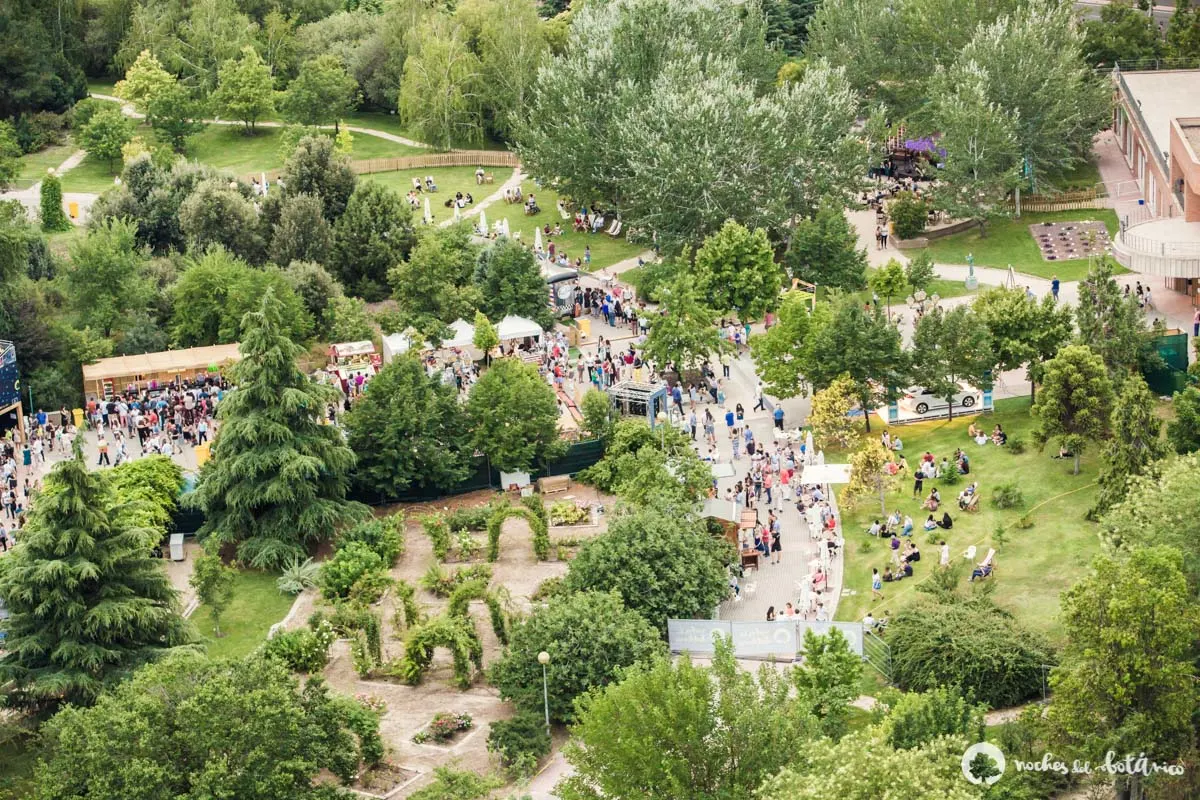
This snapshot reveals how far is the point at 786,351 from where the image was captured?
84000mm

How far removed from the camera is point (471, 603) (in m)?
73.4

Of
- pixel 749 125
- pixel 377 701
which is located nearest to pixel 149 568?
pixel 377 701

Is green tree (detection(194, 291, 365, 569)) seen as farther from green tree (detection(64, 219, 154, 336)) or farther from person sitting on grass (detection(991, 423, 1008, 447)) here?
person sitting on grass (detection(991, 423, 1008, 447))

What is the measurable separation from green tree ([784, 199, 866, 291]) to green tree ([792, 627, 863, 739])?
122 ft

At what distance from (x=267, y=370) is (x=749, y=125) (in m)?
32.1

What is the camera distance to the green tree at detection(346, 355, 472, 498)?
79625 mm

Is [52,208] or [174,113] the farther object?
[174,113]

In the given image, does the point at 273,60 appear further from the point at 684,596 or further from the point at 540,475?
the point at 684,596

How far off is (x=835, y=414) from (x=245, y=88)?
6168 cm

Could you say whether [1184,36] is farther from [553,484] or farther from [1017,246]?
[553,484]

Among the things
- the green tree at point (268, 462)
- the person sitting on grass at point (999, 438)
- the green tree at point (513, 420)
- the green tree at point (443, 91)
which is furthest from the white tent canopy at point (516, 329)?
the green tree at point (443, 91)

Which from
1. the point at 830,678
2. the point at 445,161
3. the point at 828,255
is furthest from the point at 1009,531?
the point at 445,161

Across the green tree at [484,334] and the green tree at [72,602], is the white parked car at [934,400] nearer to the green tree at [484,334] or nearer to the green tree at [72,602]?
the green tree at [484,334]

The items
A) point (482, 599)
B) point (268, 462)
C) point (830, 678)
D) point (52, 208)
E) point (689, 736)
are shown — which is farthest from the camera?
point (52, 208)
